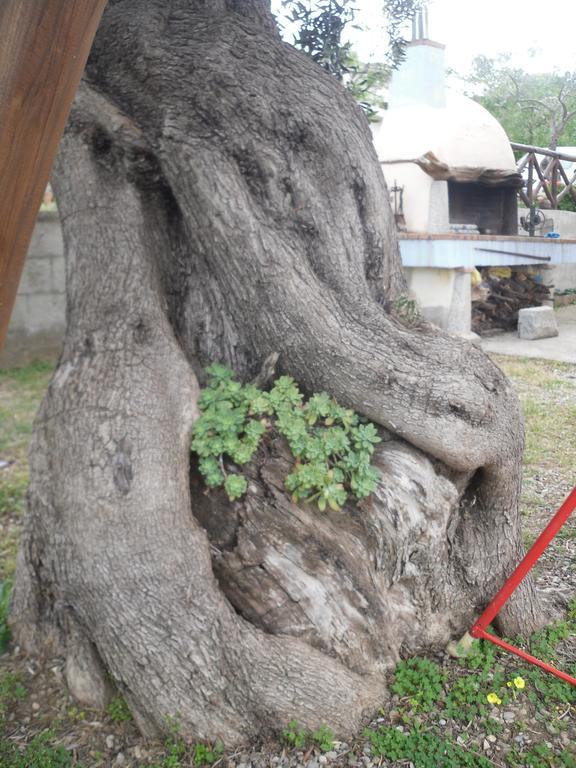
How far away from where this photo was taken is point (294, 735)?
101 inches

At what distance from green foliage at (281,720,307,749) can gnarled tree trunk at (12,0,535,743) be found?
0.03 meters

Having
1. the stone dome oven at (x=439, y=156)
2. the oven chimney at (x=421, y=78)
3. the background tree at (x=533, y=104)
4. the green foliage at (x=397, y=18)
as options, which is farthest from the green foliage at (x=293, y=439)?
the background tree at (x=533, y=104)

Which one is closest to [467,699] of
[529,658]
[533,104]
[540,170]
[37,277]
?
[529,658]

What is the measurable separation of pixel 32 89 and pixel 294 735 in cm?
232

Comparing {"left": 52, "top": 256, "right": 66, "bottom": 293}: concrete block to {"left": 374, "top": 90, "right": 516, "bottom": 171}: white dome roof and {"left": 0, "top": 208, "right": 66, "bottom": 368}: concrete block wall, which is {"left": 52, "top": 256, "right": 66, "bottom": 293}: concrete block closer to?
{"left": 0, "top": 208, "right": 66, "bottom": 368}: concrete block wall

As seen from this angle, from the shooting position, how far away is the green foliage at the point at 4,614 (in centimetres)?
305

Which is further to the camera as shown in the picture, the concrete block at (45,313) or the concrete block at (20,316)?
the concrete block at (45,313)

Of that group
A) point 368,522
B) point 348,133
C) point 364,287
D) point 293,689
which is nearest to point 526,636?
point 368,522

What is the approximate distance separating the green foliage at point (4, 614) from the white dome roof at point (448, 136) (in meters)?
9.26

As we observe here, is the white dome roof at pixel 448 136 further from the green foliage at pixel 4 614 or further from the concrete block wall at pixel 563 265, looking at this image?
the green foliage at pixel 4 614

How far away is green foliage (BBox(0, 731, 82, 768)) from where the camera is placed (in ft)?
8.12

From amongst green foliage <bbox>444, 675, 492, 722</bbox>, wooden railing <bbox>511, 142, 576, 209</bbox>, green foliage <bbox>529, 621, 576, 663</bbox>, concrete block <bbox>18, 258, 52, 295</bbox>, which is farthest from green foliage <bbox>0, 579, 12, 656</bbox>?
wooden railing <bbox>511, 142, 576, 209</bbox>

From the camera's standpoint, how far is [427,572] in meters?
3.01

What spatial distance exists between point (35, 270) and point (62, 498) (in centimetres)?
642
